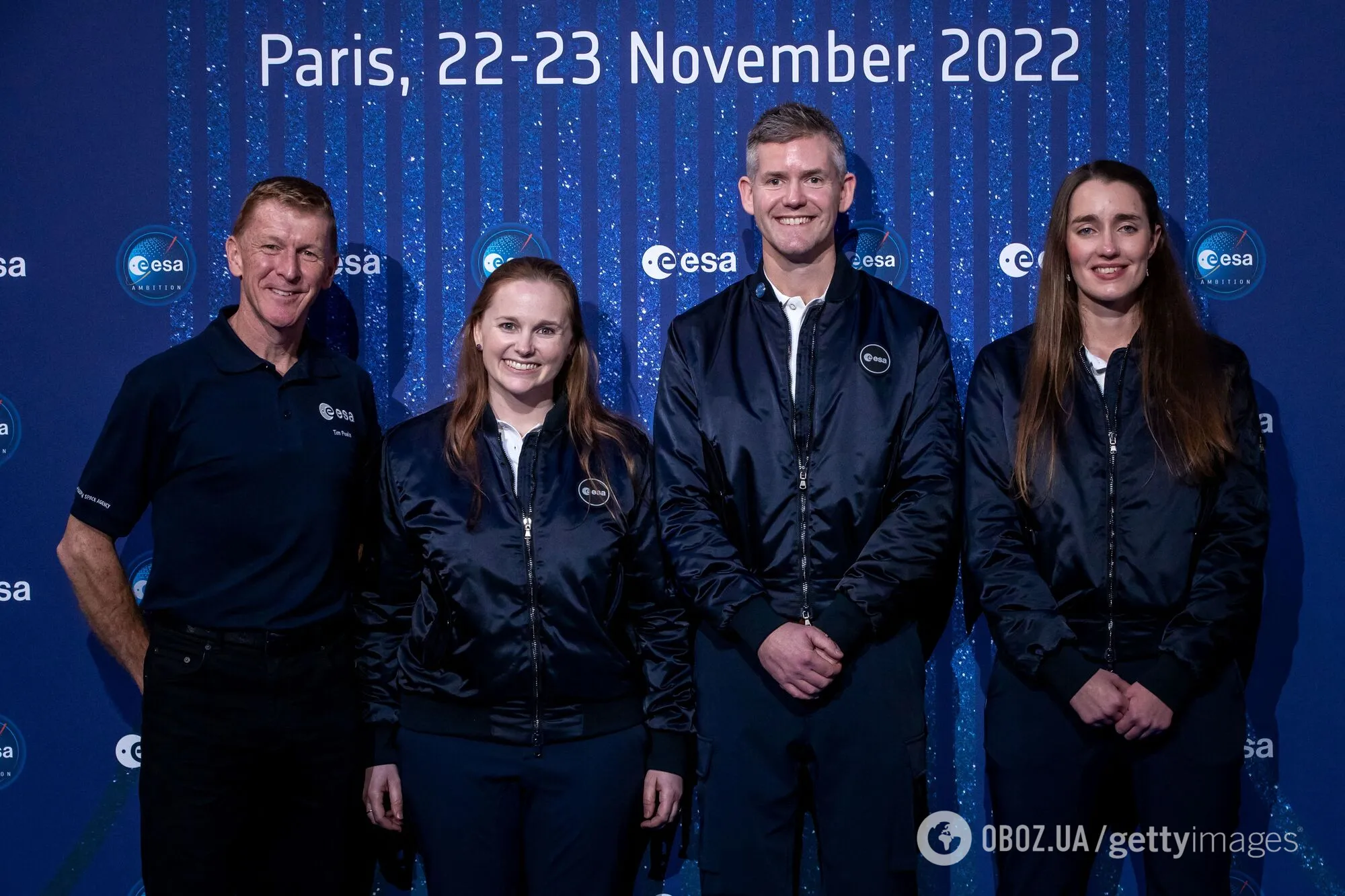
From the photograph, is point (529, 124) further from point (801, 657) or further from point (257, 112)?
point (801, 657)

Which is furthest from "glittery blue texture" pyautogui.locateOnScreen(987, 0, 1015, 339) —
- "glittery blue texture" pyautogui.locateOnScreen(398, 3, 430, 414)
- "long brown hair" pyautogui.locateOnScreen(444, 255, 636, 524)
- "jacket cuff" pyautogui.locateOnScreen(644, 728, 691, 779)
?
"glittery blue texture" pyautogui.locateOnScreen(398, 3, 430, 414)

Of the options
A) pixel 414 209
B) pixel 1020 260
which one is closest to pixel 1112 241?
pixel 1020 260

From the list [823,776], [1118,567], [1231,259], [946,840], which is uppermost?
[1231,259]

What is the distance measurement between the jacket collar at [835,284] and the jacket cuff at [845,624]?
652mm

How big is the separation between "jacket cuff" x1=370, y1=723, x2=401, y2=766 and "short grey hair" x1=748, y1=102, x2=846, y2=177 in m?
1.43

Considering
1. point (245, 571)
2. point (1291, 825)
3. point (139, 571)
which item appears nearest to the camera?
point (245, 571)

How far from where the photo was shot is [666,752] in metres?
2.17

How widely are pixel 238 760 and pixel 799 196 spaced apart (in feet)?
5.39

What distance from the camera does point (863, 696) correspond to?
211 cm

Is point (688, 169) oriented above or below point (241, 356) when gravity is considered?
above

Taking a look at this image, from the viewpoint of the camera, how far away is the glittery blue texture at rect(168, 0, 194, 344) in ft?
9.05

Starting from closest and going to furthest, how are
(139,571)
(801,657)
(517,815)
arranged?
(801,657) → (517,815) → (139,571)

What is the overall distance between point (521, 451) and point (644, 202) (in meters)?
0.88

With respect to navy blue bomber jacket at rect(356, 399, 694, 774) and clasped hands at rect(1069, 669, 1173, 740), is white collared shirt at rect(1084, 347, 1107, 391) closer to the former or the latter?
clasped hands at rect(1069, 669, 1173, 740)
